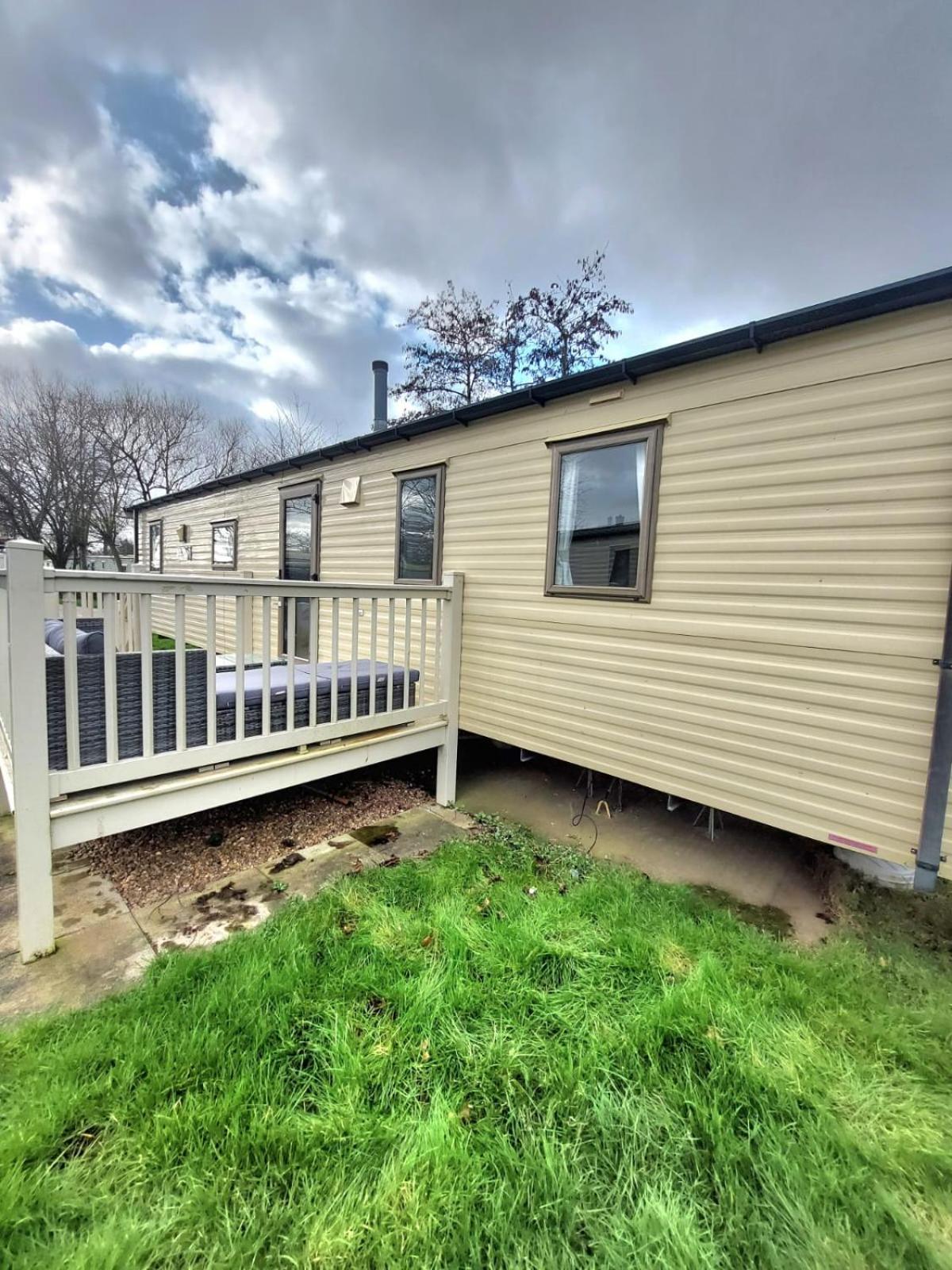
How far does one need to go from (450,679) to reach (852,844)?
106 inches

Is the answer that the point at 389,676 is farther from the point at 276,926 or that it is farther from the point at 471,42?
the point at 471,42


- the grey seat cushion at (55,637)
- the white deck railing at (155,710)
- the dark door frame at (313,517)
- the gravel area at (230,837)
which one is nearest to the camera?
the white deck railing at (155,710)

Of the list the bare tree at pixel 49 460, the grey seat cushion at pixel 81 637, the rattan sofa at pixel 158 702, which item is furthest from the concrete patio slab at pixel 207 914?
the bare tree at pixel 49 460

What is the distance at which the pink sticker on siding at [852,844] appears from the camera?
8.01 feet

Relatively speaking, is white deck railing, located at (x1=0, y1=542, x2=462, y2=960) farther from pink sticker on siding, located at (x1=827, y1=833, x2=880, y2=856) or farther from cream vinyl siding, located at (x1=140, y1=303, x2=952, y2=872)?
pink sticker on siding, located at (x1=827, y1=833, x2=880, y2=856)

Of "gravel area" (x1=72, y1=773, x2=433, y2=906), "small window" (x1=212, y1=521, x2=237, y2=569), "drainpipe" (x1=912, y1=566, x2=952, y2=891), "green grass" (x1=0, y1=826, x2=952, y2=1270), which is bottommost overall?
"gravel area" (x1=72, y1=773, x2=433, y2=906)

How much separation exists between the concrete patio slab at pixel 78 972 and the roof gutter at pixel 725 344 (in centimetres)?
378

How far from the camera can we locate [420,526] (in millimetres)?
4750

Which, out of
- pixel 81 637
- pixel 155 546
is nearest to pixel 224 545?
pixel 155 546

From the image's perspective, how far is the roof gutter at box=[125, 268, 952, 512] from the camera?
2.22m

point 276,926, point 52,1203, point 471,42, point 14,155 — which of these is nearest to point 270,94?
point 471,42

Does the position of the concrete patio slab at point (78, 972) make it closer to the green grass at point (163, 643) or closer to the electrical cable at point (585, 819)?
the electrical cable at point (585, 819)

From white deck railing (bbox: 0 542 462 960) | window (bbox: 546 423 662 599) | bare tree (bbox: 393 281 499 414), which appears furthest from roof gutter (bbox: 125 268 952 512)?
bare tree (bbox: 393 281 499 414)

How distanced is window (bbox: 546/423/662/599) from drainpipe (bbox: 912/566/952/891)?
4.61 ft
